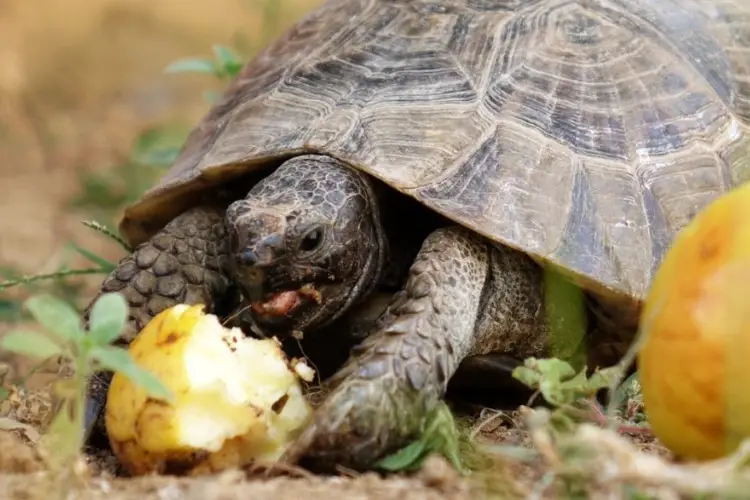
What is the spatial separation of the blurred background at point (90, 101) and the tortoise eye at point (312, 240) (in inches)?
89.1

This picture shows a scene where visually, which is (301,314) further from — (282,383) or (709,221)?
(709,221)

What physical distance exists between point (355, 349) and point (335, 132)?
697mm

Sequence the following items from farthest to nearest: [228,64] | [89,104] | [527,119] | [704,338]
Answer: [89,104] → [228,64] → [527,119] → [704,338]

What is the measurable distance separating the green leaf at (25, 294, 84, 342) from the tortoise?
678 mm

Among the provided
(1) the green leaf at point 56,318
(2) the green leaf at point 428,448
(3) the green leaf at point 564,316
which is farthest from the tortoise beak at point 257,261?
(3) the green leaf at point 564,316

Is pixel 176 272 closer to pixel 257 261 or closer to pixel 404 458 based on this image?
pixel 257 261

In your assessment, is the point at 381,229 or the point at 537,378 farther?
the point at 381,229

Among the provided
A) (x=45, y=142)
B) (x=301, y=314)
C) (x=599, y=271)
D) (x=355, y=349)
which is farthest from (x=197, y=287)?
(x=45, y=142)

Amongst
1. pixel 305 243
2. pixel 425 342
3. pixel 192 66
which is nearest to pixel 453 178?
pixel 305 243

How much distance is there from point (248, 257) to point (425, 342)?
1.56ft

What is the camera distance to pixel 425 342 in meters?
2.50

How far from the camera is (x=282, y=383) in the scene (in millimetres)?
→ 2416

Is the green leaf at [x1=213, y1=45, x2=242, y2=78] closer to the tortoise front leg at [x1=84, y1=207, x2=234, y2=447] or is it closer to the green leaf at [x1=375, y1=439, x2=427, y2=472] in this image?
the tortoise front leg at [x1=84, y1=207, x2=234, y2=447]

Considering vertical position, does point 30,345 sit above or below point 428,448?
above
